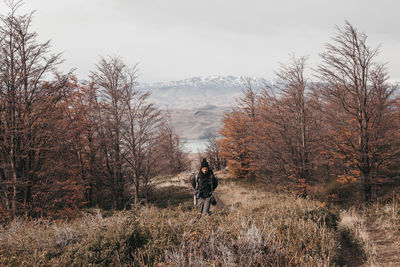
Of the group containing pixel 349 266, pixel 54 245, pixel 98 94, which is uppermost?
pixel 98 94

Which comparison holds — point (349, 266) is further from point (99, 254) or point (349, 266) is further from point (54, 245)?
point (54, 245)

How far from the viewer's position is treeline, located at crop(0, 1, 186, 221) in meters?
9.73

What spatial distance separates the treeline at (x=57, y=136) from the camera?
9.73m

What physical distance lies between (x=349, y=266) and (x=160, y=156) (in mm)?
12310

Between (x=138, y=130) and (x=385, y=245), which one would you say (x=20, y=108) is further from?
(x=385, y=245)

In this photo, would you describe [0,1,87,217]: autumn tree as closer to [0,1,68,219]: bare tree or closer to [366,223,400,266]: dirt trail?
[0,1,68,219]: bare tree

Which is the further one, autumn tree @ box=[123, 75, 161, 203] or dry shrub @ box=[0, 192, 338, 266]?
autumn tree @ box=[123, 75, 161, 203]

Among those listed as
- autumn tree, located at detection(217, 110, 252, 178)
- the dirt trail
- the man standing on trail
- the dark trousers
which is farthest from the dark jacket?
autumn tree, located at detection(217, 110, 252, 178)

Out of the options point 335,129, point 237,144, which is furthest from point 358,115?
point 237,144


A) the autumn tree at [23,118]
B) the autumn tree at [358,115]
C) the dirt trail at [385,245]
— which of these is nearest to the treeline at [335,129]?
the autumn tree at [358,115]

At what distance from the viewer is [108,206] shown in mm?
17250

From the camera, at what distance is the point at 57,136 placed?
35.6ft

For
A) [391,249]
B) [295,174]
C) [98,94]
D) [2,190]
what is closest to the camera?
[391,249]

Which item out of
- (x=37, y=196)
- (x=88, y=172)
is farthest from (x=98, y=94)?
(x=37, y=196)
